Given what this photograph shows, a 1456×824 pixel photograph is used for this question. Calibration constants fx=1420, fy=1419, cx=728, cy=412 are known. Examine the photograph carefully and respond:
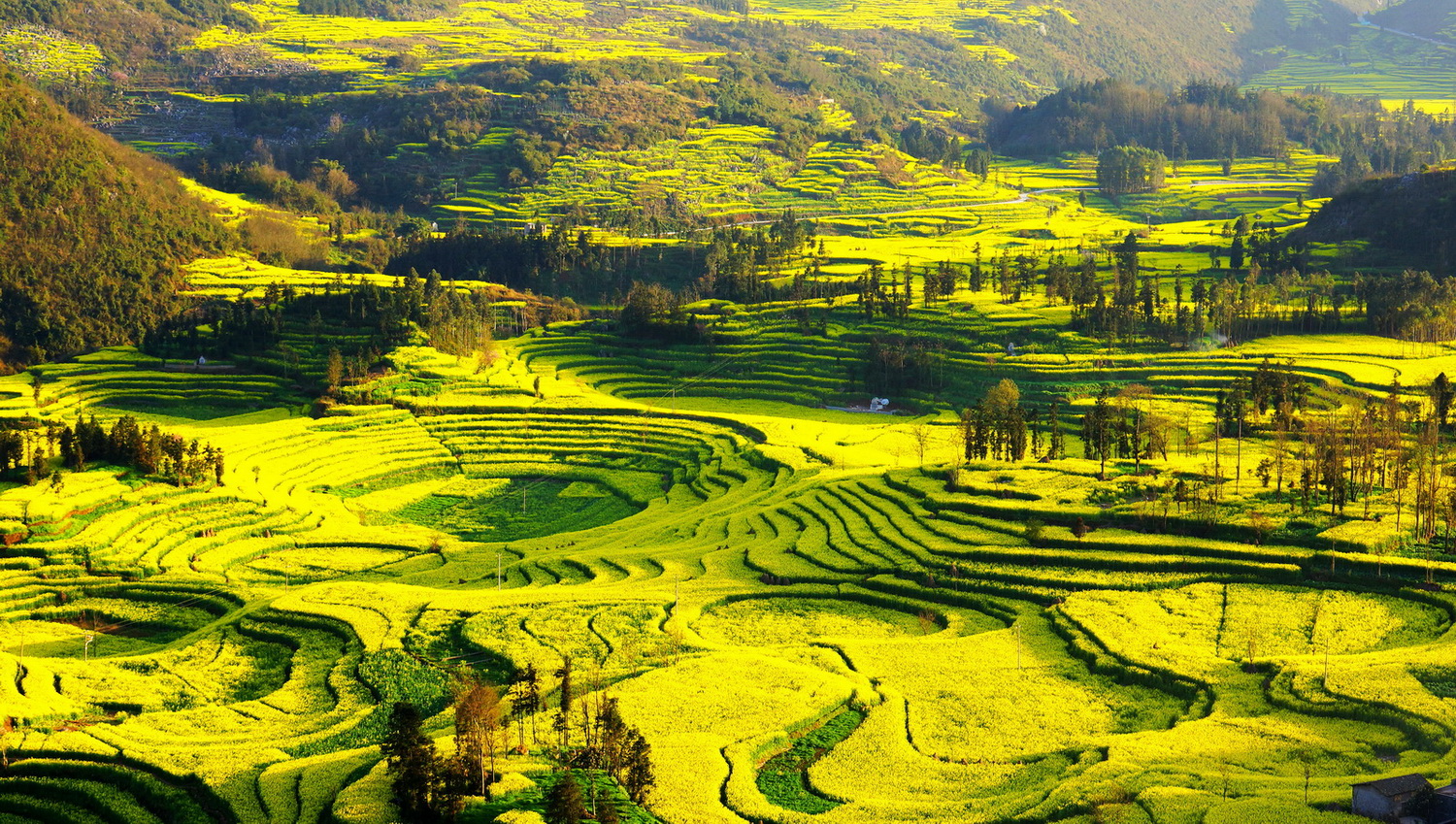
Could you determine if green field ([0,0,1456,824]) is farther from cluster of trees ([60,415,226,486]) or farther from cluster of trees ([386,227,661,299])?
cluster of trees ([386,227,661,299])

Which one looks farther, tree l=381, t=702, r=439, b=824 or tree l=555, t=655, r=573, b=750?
tree l=555, t=655, r=573, b=750

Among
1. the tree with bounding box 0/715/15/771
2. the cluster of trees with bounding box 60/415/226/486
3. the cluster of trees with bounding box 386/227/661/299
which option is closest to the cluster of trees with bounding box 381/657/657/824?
the tree with bounding box 0/715/15/771

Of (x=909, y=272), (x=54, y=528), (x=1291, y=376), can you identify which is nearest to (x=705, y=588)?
(x=54, y=528)

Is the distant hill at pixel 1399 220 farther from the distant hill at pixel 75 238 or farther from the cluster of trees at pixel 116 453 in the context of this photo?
the distant hill at pixel 75 238

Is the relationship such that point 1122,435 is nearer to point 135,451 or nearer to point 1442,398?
point 1442,398

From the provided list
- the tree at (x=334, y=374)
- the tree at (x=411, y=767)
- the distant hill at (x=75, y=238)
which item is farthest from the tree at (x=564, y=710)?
the distant hill at (x=75, y=238)

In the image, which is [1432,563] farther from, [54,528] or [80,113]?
[80,113]
